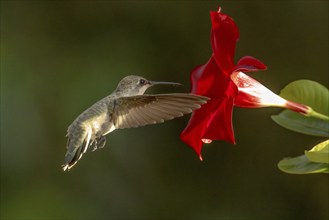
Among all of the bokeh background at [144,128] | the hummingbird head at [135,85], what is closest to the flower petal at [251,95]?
the hummingbird head at [135,85]

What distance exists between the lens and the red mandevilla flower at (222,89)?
1711mm

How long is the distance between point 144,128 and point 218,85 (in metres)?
2.95

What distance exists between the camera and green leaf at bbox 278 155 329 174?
179 centimetres

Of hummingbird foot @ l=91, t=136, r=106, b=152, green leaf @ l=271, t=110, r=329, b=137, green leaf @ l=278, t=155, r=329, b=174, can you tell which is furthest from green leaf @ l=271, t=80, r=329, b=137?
hummingbird foot @ l=91, t=136, r=106, b=152

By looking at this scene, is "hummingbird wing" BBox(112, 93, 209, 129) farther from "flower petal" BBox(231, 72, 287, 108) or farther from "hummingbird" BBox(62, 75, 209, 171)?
"flower petal" BBox(231, 72, 287, 108)

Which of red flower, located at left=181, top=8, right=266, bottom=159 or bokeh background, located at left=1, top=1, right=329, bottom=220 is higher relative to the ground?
red flower, located at left=181, top=8, right=266, bottom=159

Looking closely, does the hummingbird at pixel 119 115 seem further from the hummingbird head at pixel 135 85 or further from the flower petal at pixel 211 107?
the flower petal at pixel 211 107

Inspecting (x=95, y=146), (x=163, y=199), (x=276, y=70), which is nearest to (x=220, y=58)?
(x=95, y=146)

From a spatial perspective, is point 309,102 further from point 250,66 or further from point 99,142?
point 99,142

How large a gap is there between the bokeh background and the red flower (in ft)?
7.75

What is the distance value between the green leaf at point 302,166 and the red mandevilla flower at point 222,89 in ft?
0.52

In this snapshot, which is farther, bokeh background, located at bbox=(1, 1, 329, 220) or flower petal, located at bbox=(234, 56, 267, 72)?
bokeh background, located at bbox=(1, 1, 329, 220)

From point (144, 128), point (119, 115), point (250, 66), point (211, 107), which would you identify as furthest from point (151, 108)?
point (144, 128)

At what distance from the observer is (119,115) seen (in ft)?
7.04
